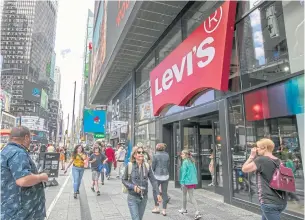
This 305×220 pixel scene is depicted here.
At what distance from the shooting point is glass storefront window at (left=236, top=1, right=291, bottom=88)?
6422mm

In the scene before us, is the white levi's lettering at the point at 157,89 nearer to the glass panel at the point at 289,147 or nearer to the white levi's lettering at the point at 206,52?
the white levi's lettering at the point at 206,52

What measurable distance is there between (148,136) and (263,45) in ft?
33.8

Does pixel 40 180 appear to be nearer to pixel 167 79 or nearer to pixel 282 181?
pixel 282 181

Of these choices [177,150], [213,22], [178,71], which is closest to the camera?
[213,22]

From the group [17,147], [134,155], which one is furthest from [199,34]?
[17,147]

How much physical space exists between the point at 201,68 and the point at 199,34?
1.29m

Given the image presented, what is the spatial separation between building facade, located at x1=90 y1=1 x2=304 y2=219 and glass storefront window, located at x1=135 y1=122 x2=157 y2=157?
5.62 feet

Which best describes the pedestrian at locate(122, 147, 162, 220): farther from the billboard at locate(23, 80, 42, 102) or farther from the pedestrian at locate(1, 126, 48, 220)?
the billboard at locate(23, 80, 42, 102)

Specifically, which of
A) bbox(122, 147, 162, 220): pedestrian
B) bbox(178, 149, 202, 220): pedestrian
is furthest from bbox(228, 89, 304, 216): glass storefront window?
bbox(122, 147, 162, 220): pedestrian

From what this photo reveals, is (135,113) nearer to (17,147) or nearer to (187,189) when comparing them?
(187,189)

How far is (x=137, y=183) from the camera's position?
14.4ft

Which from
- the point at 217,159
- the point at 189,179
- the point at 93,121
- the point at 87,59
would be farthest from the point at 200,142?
the point at 87,59

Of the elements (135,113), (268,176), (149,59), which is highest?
(149,59)

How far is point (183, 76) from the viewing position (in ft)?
32.0
